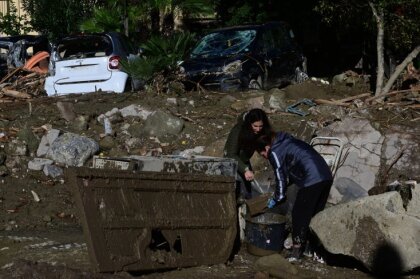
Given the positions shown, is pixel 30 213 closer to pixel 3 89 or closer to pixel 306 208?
pixel 306 208

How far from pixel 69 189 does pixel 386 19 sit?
248 inches

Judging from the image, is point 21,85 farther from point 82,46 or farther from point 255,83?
point 255,83

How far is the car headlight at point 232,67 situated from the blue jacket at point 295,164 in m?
6.27

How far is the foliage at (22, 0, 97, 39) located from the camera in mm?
21406

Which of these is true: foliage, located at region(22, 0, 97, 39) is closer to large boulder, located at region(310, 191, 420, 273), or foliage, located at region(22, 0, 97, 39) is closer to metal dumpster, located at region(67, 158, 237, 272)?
metal dumpster, located at region(67, 158, 237, 272)

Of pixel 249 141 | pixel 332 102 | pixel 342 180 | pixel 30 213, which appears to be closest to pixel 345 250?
pixel 249 141

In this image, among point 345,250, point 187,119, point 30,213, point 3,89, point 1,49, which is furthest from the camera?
point 1,49

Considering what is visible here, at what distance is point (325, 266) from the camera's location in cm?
750

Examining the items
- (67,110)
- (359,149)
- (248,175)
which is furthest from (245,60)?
(248,175)

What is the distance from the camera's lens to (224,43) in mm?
14828

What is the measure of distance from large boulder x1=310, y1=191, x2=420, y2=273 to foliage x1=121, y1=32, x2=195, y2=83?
6820mm

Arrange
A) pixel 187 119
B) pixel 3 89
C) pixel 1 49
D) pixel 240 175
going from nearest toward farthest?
pixel 240 175, pixel 187 119, pixel 3 89, pixel 1 49

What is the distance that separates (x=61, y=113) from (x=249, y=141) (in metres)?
5.80

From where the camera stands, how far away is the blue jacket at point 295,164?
7.36m
